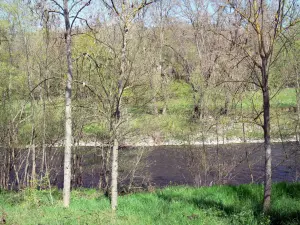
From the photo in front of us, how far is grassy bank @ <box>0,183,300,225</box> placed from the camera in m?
4.98

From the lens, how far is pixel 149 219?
5.07m

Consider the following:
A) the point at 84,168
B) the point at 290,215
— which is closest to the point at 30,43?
the point at 84,168

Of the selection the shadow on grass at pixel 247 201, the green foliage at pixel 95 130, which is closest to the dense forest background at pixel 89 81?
the green foliage at pixel 95 130

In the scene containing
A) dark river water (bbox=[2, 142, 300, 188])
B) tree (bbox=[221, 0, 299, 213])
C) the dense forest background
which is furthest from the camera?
dark river water (bbox=[2, 142, 300, 188])

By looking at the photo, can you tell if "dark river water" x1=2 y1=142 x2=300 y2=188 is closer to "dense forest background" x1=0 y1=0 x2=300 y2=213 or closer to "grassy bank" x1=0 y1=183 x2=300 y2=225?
"dense forest background" x1=0 y1=0 x2=300 y2=213

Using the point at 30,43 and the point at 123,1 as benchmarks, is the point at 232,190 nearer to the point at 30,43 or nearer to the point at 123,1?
the point at 123,1

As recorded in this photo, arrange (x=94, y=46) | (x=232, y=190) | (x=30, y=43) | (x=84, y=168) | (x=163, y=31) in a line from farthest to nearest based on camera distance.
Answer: (x=163, y=31) → (x=84, y=168) → (x=94, y=46) → (x=30, y=43) → (x=232, y=190)

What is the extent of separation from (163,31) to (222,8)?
90.7 ft

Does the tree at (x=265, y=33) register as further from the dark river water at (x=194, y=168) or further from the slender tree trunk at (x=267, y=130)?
the dark river water at (x=194, y=168)

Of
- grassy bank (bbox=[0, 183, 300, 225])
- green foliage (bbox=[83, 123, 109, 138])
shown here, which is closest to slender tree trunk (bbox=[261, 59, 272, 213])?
grassy bank (bbox=[0, 183, 300, 225])

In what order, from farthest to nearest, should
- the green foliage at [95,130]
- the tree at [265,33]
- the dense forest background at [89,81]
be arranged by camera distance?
the green foliage at [95,130] < the dense forest background at [89,81] < the tree at [265,33]

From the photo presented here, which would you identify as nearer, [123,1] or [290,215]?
[290,215]

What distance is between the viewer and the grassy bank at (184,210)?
4.98 metres

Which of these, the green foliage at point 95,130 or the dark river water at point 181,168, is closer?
the dark river water at point 181,168
